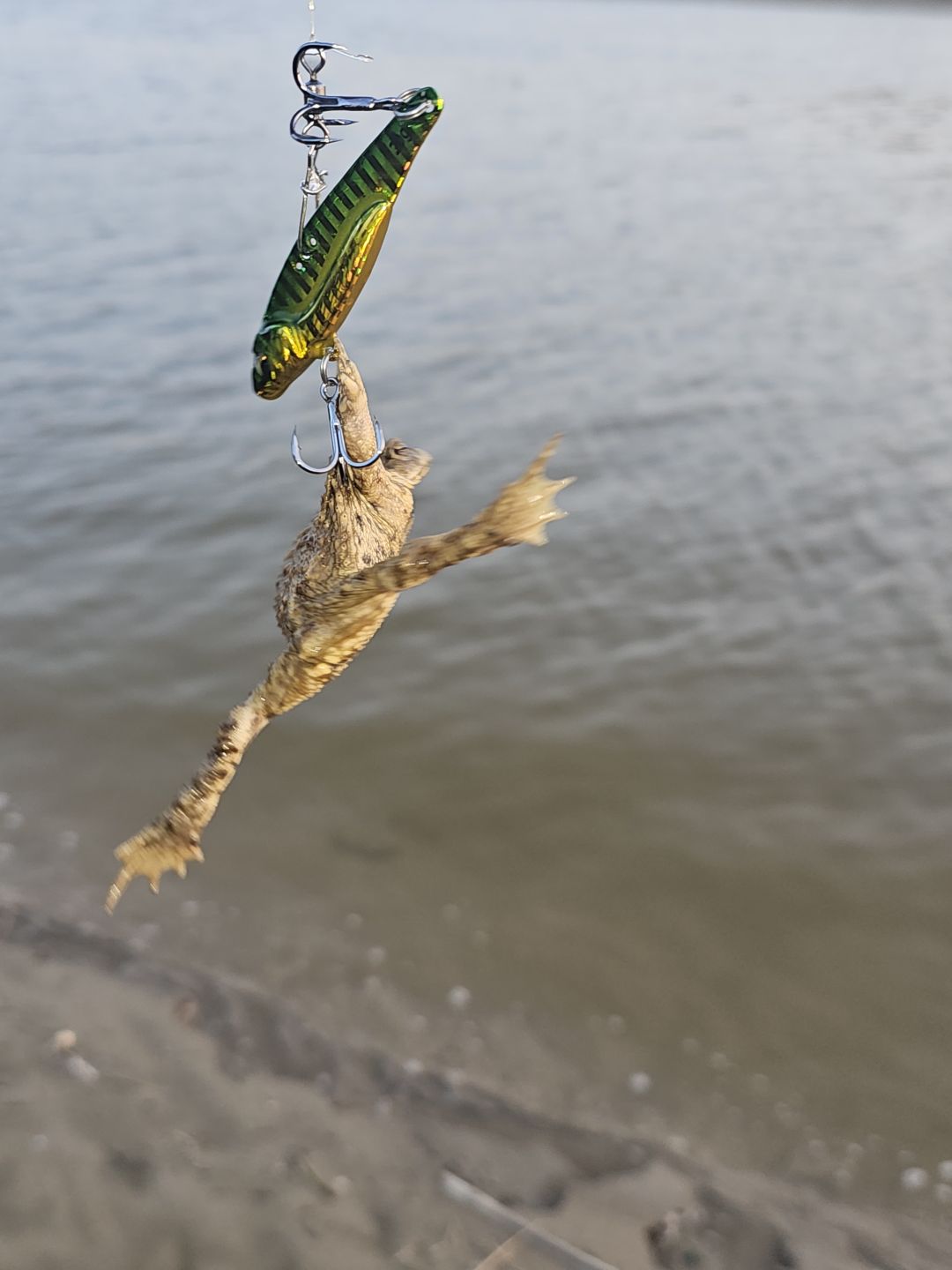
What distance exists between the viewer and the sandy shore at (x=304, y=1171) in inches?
129

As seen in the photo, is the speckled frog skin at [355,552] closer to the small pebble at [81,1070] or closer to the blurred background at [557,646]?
the small pebble at [81,1070]

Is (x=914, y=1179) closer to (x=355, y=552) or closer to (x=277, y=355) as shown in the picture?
(x=355, y=552)

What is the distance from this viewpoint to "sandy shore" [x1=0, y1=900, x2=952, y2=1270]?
10.8ft

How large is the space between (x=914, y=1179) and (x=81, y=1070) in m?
2.60

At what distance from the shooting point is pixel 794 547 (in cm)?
650

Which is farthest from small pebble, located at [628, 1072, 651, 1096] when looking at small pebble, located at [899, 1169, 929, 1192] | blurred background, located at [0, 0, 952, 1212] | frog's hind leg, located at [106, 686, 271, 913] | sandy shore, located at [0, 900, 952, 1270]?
frog's hind leg, located at [106, 686, 271, 913]

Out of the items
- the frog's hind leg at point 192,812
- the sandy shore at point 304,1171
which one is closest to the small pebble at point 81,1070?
the sandy shore at point 304,1171

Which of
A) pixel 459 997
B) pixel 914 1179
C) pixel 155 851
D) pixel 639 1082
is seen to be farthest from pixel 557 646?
pixel 155 851

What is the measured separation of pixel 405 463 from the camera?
189 cm

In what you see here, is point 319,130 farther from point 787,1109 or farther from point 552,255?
point 552,255

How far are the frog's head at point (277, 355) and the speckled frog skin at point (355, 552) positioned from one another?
17 cm

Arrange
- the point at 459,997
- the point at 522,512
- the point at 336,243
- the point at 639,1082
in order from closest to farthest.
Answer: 1. the point at 336,243
2. the point at 522,512
3. the point at 639,1082
4. the point at 459,997

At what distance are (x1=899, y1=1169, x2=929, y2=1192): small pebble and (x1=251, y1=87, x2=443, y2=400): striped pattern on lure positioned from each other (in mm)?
3365

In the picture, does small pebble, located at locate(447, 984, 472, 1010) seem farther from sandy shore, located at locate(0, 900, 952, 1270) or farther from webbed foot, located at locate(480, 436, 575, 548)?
webbed foot, located at locate(480, 436, 575, 548)
